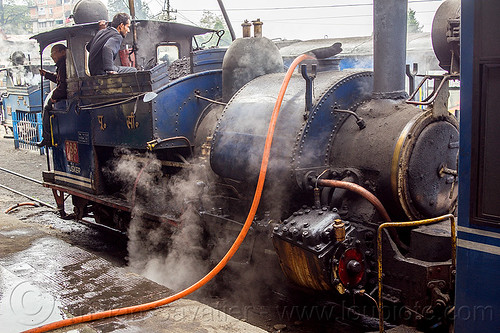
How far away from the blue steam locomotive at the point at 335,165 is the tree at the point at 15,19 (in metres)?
56.4

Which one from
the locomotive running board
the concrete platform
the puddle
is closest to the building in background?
the locomotive running board

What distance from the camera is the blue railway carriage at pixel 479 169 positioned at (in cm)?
230

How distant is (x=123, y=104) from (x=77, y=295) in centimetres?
276

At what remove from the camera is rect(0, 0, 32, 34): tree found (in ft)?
184

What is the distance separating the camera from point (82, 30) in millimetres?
7234

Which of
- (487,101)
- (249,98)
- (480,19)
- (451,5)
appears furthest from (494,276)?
(249,98)

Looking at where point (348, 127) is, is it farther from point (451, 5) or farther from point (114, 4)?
point (114, 4)

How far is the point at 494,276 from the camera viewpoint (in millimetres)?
2375

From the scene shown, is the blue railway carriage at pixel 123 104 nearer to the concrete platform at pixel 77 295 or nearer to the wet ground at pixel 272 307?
the wet ground at pixel 272 307

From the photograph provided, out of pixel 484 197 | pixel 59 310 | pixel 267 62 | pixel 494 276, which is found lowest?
pixel 59 310

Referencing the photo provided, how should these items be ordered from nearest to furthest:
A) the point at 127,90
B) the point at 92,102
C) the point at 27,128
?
the point at 127,90 < the point at 92,102 < the point at 27,128

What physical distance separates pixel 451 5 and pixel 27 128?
17.6 m

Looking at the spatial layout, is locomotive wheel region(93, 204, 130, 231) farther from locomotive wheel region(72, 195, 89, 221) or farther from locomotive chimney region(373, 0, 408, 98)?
locomotive chimney region(373, 0, 408, 98)

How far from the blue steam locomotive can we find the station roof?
5.37 feet
